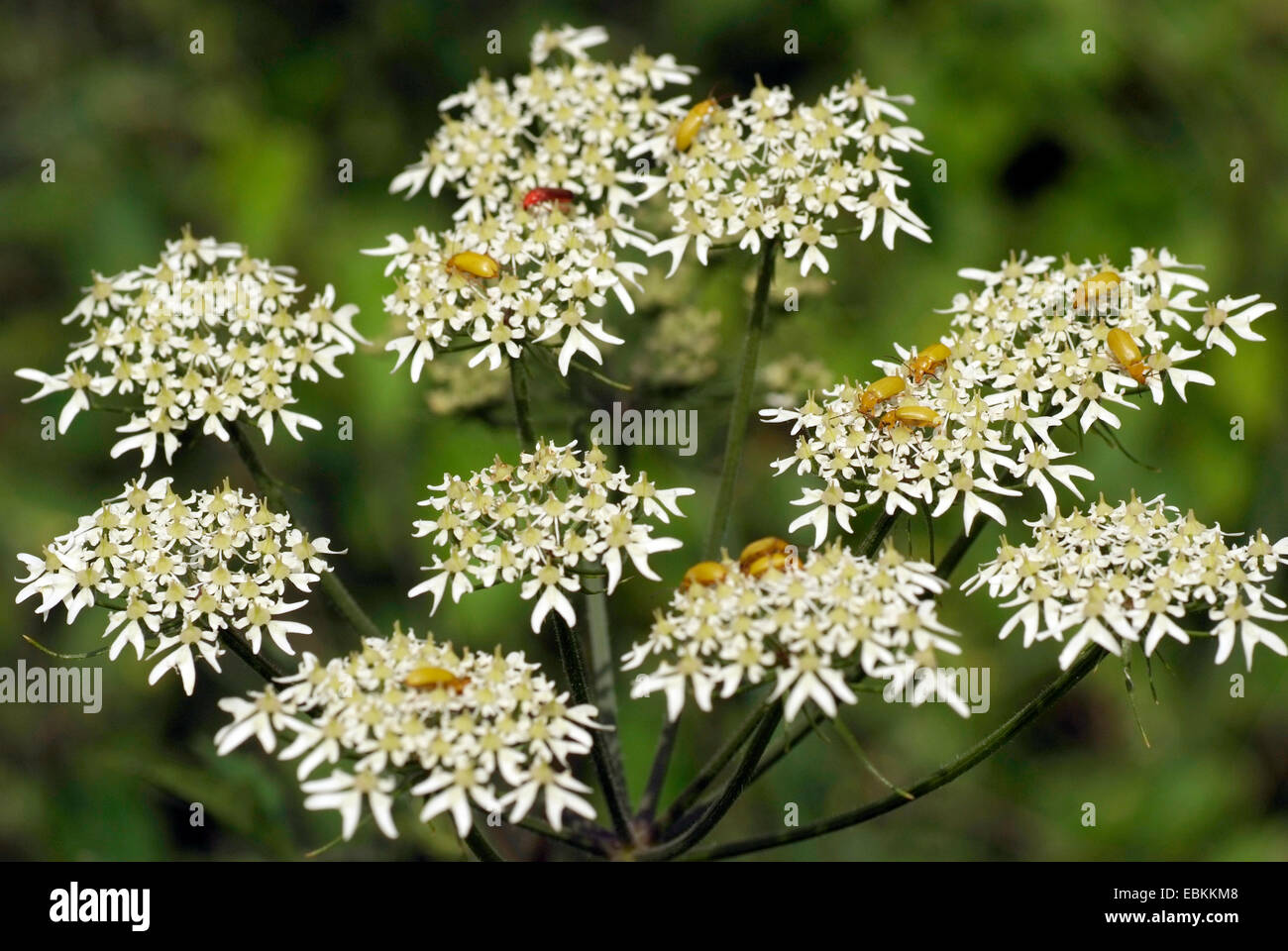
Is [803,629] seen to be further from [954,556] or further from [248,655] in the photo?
[248,655]

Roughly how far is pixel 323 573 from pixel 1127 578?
8.32 ft

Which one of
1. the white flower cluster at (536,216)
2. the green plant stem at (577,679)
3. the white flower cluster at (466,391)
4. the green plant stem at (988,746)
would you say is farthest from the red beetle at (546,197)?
the green plant stem at (988,746)

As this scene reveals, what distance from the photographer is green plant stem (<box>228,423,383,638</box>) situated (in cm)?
459

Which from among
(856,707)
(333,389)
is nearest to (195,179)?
(333,389)

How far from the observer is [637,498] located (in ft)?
13.9

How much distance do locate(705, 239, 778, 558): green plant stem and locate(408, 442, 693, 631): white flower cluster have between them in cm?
62

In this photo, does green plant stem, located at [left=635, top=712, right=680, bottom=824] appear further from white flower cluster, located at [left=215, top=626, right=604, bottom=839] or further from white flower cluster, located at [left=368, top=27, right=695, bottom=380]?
white flower cluster, located at [left=368, top=27, right=695, bottom=380]

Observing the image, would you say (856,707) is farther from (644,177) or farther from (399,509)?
(644,177)

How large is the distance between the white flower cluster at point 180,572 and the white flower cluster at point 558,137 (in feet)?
4.84

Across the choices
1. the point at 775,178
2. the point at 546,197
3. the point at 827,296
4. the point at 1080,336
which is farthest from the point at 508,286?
the point at 827,296

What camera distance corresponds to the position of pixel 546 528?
4.16 metres

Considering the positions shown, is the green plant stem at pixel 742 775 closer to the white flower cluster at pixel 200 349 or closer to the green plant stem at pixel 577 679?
the green plant stem at pixel 577 679

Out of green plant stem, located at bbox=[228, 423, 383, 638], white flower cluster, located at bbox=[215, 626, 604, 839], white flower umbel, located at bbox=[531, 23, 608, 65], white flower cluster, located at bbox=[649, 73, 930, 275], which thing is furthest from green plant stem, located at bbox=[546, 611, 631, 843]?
white flower umbel, located at bbox=[531, 23, 608, 65]
